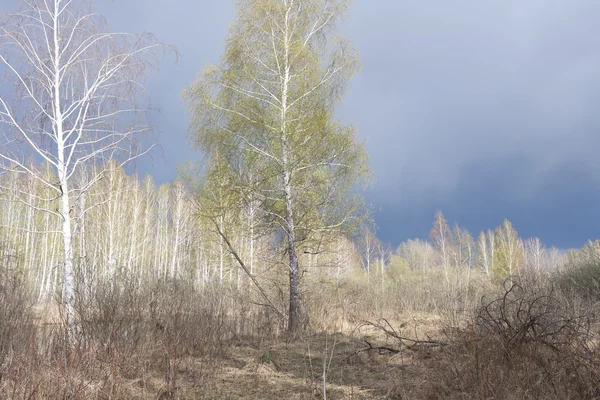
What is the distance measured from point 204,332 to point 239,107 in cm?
573

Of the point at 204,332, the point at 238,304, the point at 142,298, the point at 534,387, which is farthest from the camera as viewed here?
the point at 238,304

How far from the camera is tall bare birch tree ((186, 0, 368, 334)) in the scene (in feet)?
30.9

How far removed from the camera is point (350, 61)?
10.3m

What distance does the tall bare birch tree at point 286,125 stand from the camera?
30.9 feet

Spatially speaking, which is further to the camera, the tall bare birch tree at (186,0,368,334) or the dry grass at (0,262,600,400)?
the tall bare birch tree at (186,0,368,334)

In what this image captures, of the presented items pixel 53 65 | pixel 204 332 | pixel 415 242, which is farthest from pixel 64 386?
pixel 415 242

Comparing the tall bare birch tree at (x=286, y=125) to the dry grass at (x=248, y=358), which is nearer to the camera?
the dry grass at (x=248, y=358)

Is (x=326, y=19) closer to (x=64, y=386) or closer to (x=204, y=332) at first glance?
(x=204, y=332)

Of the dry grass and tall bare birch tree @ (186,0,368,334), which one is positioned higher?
tall bare birch tree @ (186,0,368,334)

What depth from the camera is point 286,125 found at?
9.38 meters

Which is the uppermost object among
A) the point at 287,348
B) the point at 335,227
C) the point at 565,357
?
the point at 335,227

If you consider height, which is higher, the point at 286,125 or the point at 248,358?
the point at 286,125

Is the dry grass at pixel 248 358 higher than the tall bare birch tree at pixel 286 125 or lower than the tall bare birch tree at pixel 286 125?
lower

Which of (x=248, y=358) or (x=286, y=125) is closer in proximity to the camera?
(x=248, y=358)
